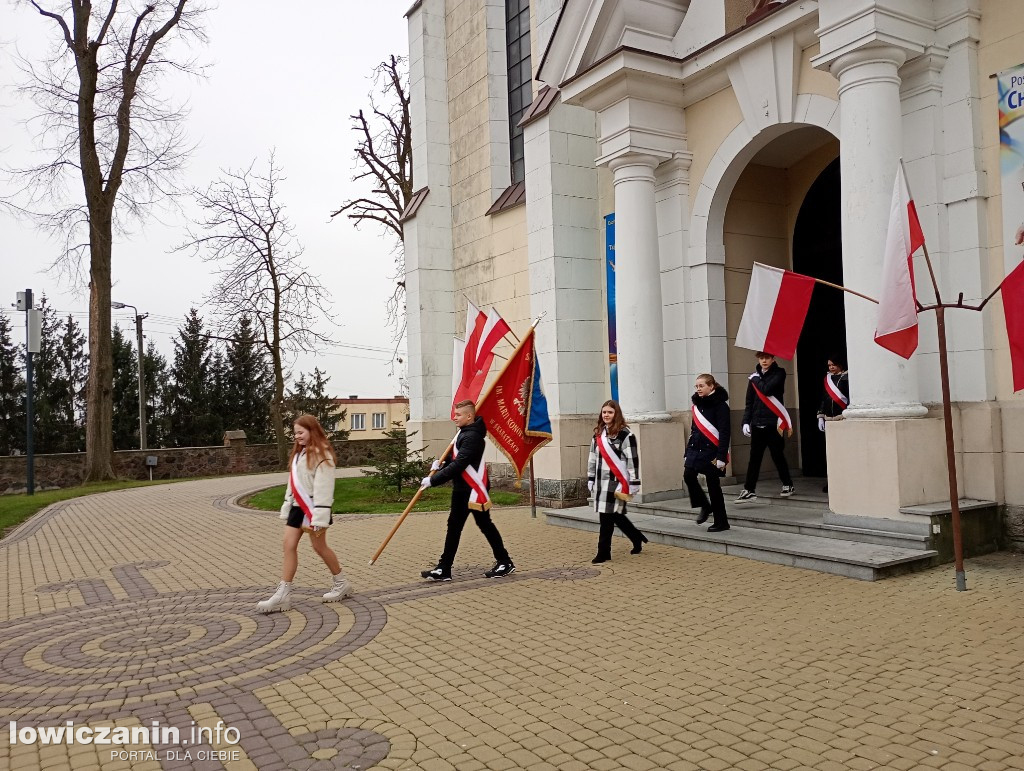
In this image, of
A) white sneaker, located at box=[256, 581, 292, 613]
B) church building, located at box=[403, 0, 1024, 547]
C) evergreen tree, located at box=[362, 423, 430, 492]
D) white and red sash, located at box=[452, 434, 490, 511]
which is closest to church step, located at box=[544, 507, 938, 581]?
church building, located at box=[403, 0, 1024, 547]

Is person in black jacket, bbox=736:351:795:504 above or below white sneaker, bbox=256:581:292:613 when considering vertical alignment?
above

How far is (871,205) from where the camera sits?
26.9 feet

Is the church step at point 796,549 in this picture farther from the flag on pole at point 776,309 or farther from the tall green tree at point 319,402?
the tall green tree at point 319,402

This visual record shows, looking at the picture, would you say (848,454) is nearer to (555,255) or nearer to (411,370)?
(555,255)

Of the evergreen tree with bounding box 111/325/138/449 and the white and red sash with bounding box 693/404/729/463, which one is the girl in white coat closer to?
the white and red sash with bounding box 693/404/729/463

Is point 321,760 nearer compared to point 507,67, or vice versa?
point 321,760

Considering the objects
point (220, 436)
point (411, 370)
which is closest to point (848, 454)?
point (411, 370)

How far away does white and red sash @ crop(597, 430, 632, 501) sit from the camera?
8133 mm

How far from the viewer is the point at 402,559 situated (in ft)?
30.1

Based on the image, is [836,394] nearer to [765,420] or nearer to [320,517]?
[765,420]

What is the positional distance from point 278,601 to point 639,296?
6632mm

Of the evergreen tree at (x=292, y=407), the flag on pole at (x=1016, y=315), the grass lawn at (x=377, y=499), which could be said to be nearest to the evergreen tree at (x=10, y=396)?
the evergreen tree at (x=292, y=407)

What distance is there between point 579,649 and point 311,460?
281 centimetres

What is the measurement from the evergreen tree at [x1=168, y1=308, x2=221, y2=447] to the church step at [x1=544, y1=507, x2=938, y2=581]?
1822 inches
